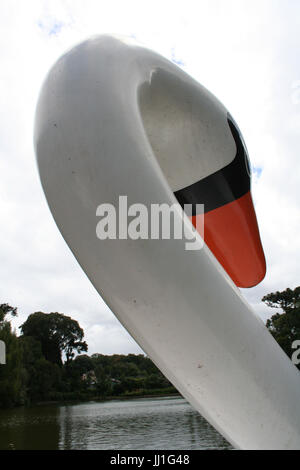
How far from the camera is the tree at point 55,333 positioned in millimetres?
54344

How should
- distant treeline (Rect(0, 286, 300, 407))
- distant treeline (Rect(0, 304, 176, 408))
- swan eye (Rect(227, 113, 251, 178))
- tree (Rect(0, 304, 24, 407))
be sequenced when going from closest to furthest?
swan eye (Rect(227, 113, 251, 178)) → tree (Rect(0, 304, 24, 407)) → distant treeline (Rect(0, 286, 300, 407)) → distant treeline (Rect(0, 304, 176, 408))

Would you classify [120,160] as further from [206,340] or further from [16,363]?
[16,363]

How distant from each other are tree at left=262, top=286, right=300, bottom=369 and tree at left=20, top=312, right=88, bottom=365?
102 feet

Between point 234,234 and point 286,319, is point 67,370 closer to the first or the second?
point 286,319

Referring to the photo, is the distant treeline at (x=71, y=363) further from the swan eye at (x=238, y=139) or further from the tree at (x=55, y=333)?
the swan eye at (x=238, y=139)

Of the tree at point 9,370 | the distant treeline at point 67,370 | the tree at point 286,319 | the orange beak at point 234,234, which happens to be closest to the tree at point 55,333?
the distant treeline at point 67,370

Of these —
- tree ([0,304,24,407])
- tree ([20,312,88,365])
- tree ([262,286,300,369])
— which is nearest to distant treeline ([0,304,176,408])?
tree ([20,312,88,365])

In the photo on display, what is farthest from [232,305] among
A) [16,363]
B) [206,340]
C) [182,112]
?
[16,363]

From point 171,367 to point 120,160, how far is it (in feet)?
2.35

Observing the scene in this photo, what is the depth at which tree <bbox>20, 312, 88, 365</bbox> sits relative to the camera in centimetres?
5434

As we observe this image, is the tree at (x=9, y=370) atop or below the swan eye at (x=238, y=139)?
below

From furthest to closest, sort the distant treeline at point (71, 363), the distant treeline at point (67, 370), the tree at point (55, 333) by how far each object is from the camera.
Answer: the tree at point (55, 333) → the distant treeline at point (67, 370) → the distant treeline at point (71, 363)

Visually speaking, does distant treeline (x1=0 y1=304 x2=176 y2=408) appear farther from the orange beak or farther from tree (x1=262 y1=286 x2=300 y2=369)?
the orange beak
